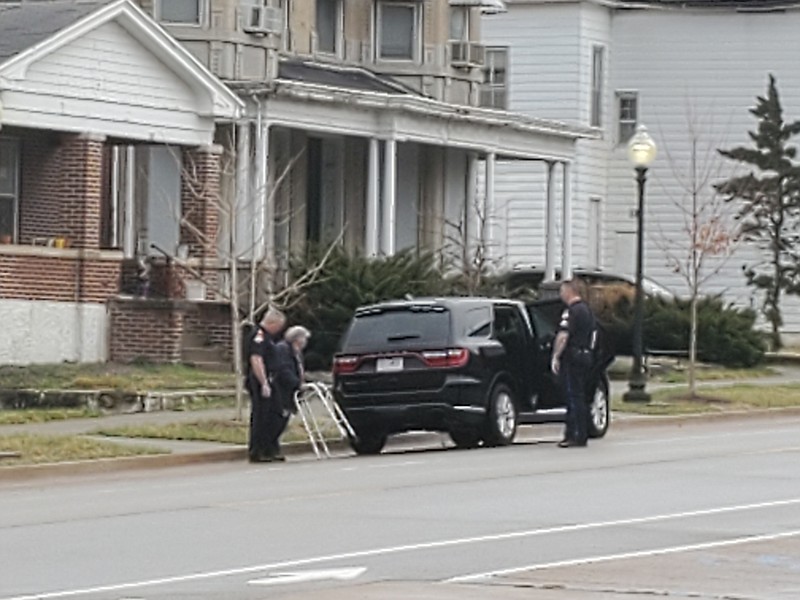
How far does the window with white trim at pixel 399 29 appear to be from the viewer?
44.2 meters

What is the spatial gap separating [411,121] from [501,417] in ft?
49.6

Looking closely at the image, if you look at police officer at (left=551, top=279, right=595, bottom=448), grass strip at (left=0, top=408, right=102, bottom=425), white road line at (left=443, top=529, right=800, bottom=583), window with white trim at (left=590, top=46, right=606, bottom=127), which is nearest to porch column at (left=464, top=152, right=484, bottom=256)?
window with white trim at (left=590, top=46, right=606, bottom=127)

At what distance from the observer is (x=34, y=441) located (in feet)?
78.3

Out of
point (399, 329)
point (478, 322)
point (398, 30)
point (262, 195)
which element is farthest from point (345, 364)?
point (398, 30)

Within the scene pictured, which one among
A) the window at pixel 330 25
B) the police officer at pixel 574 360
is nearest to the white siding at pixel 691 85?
the window at pixel 330 25

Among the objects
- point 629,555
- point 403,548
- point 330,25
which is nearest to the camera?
point 629,555

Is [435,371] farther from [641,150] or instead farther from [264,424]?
[641,150]

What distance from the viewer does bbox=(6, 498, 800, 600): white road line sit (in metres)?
13.0

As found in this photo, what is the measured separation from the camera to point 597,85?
54156mm

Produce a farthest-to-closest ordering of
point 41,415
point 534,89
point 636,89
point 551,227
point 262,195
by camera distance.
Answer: point 636,89, point 534,89, point 551,227, point 262,195, point 41,415

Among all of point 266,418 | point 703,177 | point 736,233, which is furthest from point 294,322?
point 703,177

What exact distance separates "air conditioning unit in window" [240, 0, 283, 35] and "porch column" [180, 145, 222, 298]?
3.09m

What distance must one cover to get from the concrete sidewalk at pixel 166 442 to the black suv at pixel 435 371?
96cm

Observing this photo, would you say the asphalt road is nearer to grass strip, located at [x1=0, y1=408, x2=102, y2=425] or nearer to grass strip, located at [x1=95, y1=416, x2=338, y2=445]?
grass strip, located at [x1=95, y1=416, x2=338, y2=445]
